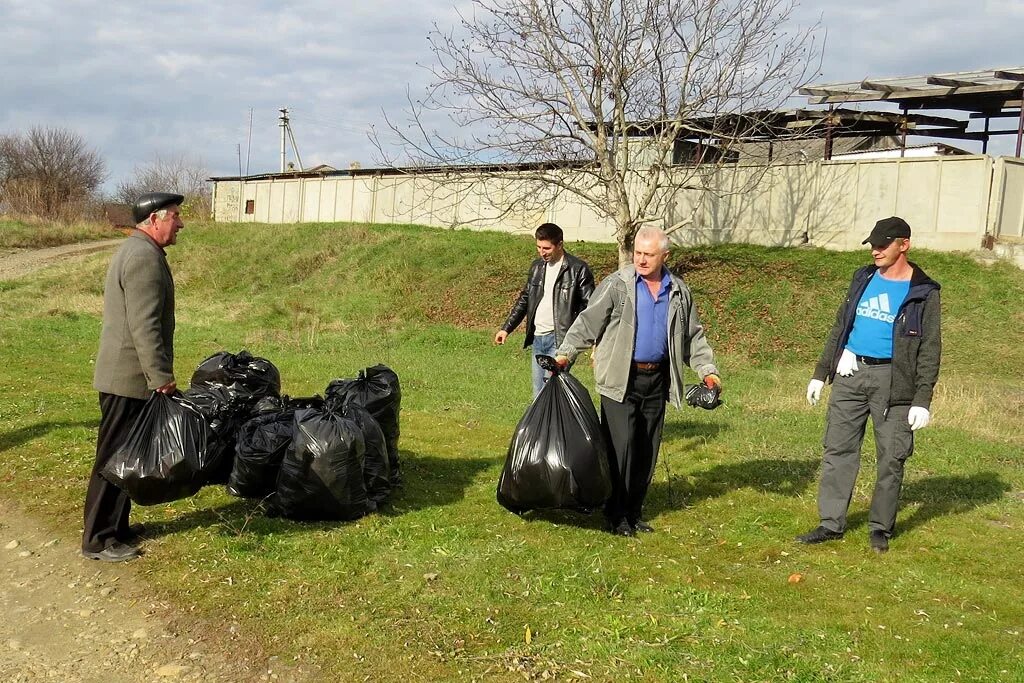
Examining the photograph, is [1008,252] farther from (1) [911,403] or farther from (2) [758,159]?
(1) [911,403]

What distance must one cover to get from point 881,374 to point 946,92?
56.9 feet

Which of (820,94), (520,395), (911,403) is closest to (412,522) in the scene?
(911,403)

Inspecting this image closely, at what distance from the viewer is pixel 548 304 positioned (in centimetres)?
714

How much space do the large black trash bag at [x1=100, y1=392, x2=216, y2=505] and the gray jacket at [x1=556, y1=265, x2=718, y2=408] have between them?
2.19 m

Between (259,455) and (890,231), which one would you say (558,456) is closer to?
(259,455)

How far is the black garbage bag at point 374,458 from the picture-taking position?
5.78 m

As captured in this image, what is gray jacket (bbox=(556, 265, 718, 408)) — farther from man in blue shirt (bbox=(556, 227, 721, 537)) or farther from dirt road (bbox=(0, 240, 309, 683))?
dirt road (bbox=(0, 240, 309, 683))

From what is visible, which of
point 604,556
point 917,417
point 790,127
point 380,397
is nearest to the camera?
point 604,556

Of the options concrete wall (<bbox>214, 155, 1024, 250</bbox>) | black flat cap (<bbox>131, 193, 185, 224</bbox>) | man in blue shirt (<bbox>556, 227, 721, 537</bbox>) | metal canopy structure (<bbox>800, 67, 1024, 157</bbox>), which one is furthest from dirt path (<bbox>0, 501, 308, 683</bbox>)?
metal canopy structure (<bbox>800, 67, 1024, 157</bbox>)

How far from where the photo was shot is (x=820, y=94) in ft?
69.3

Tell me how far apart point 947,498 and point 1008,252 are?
13.2 meters

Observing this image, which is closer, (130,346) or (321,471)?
(130,346)

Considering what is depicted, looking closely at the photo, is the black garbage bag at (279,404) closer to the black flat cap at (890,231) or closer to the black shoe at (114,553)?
the black shoe at (114,553)

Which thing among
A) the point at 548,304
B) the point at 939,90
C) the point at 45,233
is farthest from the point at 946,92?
the point at 45,233
